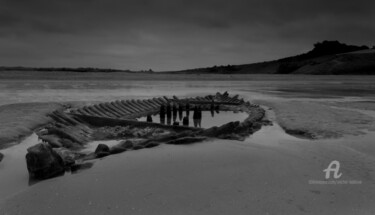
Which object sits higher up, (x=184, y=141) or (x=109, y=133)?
(x=184, y=141)

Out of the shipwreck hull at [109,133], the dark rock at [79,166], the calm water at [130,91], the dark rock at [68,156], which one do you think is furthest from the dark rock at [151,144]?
the calm water at [130,91]

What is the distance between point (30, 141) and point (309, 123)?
→ 460 inches

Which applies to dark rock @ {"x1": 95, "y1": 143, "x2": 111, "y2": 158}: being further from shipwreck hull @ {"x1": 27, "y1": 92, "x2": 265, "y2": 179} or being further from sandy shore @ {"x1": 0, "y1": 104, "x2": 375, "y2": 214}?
sandy shore @ {"x1": 0, "y1": 104, "x2": 375, "y2": 214}

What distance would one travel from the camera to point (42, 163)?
7.18 metres

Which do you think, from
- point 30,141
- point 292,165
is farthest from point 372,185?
point 30,141

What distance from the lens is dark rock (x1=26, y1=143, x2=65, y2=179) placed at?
712cm

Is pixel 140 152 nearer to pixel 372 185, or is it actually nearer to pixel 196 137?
pixel 196 137

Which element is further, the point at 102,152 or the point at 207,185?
the point at 102,152

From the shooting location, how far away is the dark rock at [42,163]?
7117 millimetres

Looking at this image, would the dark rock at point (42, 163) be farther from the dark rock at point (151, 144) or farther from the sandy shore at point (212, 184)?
the dark rock at point (151, 144)
